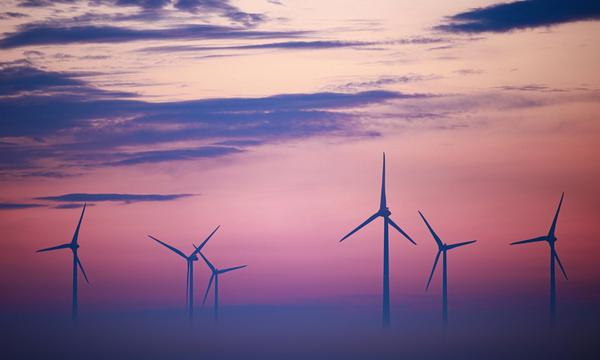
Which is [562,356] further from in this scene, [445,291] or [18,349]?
[18,349]

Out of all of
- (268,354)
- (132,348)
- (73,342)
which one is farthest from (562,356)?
(73,342)

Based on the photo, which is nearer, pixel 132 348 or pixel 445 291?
pixel 445 291

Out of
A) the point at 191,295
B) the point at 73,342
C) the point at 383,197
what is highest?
the point at 383,197

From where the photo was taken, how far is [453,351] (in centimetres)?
16662

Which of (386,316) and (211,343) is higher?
(386,316)

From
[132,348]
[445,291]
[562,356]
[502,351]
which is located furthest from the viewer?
[132,348]

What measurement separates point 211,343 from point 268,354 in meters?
31.4

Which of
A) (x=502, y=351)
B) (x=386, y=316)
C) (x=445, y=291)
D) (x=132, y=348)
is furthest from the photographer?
(x=132, y=348)

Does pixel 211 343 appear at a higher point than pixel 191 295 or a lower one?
lower

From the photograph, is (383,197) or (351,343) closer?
(383,197)

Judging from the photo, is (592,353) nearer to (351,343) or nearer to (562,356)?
(562,356)

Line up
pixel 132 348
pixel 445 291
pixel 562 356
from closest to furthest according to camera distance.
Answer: pixel 445 291 → pixel 562 356 → pixel 132 348

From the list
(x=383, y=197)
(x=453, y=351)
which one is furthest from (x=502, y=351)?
(x=383, y=197)

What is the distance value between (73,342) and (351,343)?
4578 centimetres
